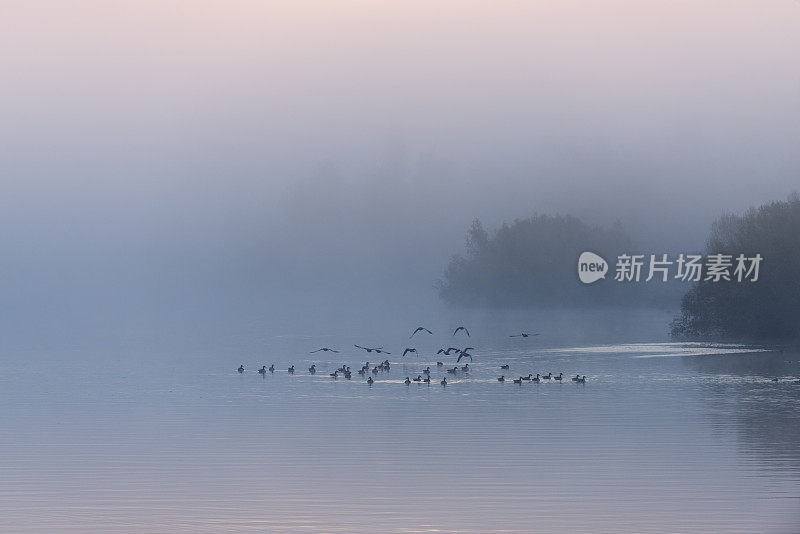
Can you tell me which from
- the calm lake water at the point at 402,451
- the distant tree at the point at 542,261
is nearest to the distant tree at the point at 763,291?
the calm lake water at the point at 402,451

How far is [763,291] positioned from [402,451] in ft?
125

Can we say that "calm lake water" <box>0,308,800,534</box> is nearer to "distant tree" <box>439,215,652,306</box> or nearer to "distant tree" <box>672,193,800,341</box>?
"distant tree" <box>672,193,800,341</box>

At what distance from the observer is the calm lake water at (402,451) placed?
48.6 ft

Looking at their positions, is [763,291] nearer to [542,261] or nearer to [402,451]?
[402,451]

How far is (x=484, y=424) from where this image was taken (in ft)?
79.4

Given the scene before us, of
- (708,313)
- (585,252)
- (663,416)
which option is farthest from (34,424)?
(585,252)

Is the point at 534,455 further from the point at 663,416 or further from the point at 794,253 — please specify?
the point at 794,253

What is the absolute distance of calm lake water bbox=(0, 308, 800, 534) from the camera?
583 inches

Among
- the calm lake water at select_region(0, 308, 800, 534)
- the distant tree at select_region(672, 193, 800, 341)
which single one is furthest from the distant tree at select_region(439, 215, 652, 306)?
the calm lake water at select_region(0, 308, 800, 534)

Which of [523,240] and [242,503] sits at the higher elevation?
[523,240]

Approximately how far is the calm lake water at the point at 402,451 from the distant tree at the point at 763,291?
13950 mm

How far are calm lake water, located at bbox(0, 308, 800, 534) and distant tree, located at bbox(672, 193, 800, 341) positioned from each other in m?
13.9

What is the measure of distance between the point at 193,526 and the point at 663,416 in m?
14.2

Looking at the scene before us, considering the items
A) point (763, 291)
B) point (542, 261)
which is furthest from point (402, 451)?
point (542, 261)
